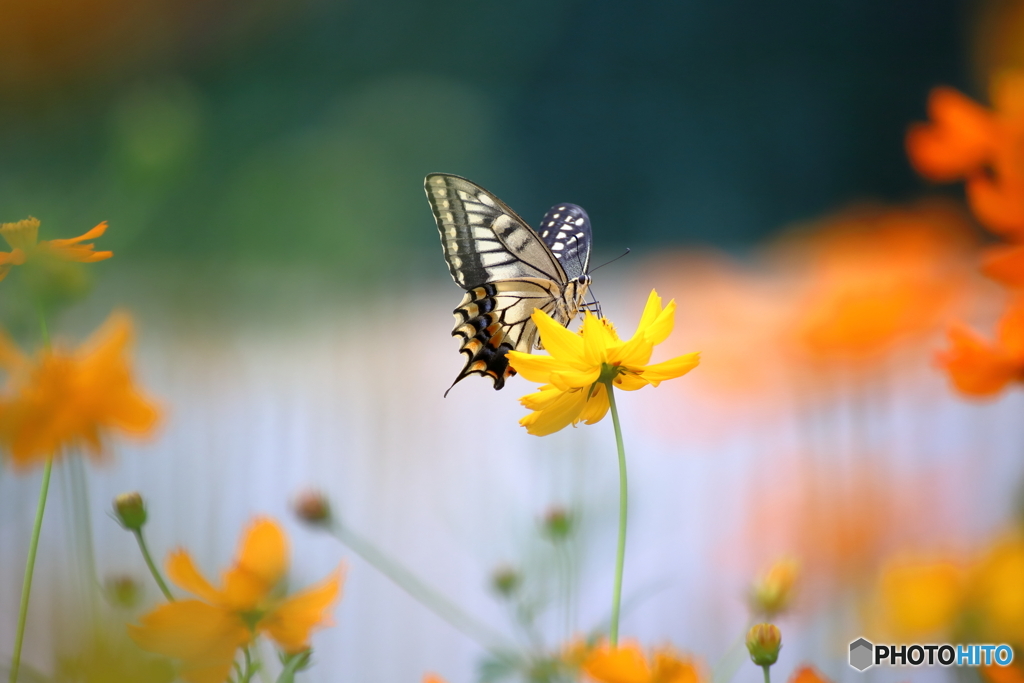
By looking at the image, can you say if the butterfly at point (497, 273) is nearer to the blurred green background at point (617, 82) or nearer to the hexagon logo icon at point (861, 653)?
the hexagon logo icon at point (861, 653)

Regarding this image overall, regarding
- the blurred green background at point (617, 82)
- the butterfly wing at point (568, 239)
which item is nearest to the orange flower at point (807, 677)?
the butterfly wing at point (568, 239)

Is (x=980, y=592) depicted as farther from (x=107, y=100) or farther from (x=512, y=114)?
(x=512, y=114)

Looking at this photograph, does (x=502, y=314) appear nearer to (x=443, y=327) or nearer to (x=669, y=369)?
(x=669, y=369)

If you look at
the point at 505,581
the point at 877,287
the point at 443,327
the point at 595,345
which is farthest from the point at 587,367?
the point at 443,327

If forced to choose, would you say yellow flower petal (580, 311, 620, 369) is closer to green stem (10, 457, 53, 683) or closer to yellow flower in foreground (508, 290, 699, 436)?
yellow flower in foreground (508, 290, 699, 436)

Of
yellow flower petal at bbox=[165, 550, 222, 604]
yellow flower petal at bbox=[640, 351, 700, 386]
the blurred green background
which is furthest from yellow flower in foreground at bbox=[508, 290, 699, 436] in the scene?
the blurred green background
